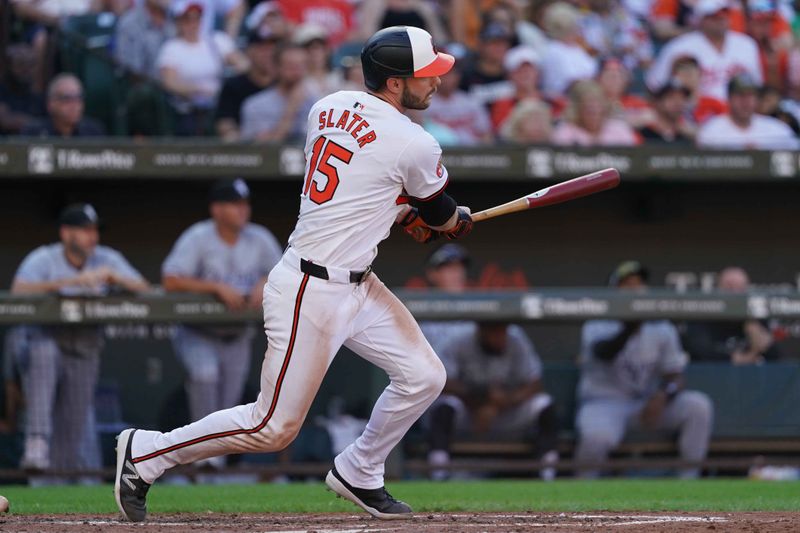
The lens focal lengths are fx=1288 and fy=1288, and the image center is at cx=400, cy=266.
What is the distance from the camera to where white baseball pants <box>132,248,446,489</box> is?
15.4ft

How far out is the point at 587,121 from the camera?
9008mm

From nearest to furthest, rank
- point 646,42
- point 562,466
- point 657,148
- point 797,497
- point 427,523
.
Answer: point 427,523, point 797,497, point 562,466, point 657,148, point 646,42

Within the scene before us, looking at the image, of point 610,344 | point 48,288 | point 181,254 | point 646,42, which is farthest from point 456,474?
point 646,42

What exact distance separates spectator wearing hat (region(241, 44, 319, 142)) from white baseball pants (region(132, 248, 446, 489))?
12.9ft

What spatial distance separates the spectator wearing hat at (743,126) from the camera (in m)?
9.00

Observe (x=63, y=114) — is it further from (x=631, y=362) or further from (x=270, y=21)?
(x=631, y=362)

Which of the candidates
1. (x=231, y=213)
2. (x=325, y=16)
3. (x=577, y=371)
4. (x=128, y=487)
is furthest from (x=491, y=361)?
(x=325, y=16)

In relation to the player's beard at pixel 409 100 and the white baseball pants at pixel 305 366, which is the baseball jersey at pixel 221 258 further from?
the player's beard at pixel 409 100

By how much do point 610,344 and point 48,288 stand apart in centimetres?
345

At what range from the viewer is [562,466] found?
7.71 meters

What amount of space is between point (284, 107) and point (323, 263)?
167 inches

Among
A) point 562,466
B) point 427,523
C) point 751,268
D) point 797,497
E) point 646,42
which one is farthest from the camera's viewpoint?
point 646,42

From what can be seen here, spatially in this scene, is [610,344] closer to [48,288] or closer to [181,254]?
[181,254]

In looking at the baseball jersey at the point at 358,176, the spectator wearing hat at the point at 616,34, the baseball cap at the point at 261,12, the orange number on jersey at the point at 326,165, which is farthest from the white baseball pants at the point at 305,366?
the spectator wearing hat at the point at 616,34
